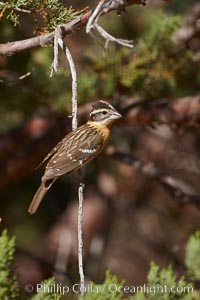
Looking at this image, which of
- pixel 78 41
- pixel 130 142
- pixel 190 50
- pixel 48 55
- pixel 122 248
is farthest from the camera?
pixel 122 248

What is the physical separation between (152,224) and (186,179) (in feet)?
2.37

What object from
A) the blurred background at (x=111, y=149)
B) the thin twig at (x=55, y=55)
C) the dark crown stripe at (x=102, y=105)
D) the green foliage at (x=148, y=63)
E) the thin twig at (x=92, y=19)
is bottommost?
the blurred background at (x=111, y=149)

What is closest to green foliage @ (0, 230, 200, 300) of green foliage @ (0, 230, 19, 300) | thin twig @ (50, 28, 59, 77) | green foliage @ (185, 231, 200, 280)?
green foliage @ (0, 230, 19, 300)

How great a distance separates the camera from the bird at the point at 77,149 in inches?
183

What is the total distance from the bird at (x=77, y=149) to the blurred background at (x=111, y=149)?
0.44 feet

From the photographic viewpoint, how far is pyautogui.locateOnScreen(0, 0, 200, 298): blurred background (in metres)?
Answer: 5.62

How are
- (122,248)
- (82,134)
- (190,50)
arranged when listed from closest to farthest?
(82,134) < (190,50) < (122,248)

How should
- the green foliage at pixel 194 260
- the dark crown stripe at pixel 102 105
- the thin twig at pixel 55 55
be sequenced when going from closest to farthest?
the thin twig at pixel 55 55 → the green foliage at pixel 194 260 → the dark crown stripe at pixel 102 105

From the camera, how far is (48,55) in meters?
6.06

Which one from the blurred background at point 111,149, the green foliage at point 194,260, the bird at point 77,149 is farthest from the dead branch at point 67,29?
the green foliage at point 194,260

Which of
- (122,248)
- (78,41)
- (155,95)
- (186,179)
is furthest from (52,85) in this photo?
(122,248)

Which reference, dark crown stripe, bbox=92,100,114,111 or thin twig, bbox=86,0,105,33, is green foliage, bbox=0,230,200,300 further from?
dark crown stripe, bbox=92,100,114,111

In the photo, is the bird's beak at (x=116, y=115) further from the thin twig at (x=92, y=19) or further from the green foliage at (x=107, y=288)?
the thin twig at (x=92, y=19)

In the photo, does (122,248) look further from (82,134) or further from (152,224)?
(82,134)
